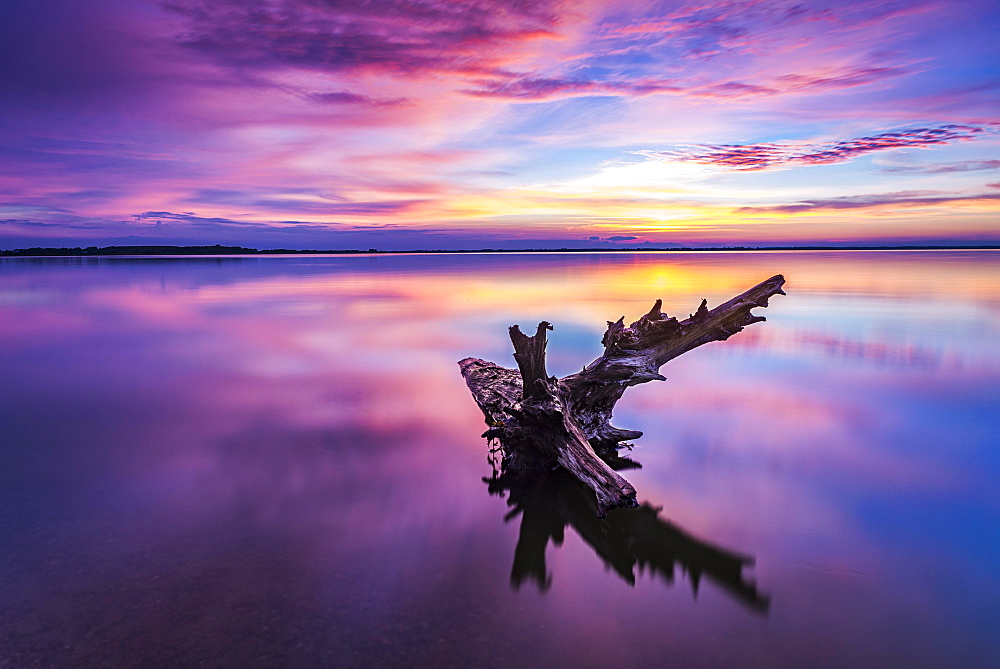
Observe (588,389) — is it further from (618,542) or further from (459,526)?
(459,526)

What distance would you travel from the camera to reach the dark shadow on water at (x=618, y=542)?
521 cm

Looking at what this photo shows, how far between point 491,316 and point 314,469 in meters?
18.1

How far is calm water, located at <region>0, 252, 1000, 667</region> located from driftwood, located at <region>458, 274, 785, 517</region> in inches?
25.1

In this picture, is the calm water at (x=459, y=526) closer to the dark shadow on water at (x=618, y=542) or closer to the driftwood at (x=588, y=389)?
the dark shadow on water at (x=618, y=542)

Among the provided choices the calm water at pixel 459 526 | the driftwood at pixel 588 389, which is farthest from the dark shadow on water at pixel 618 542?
the driftwood at pixel 588 389

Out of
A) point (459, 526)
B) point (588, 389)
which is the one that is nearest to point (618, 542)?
point (459, 526)

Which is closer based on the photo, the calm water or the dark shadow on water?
the calm water

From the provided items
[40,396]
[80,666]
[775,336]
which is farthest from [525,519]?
[775,336]

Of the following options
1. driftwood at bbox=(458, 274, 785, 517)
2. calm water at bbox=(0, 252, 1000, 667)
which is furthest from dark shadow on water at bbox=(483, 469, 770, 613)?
driftwood at bbox=(458, 274, 785, 517)

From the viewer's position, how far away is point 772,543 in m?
5.79

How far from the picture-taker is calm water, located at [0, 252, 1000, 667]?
4.34 metres

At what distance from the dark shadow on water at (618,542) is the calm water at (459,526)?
0.04m

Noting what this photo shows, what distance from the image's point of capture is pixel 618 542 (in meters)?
5.83

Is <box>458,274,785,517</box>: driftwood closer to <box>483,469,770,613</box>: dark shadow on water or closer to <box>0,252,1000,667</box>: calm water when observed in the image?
<box>483,469,770,613</box>: dark shadow on water
